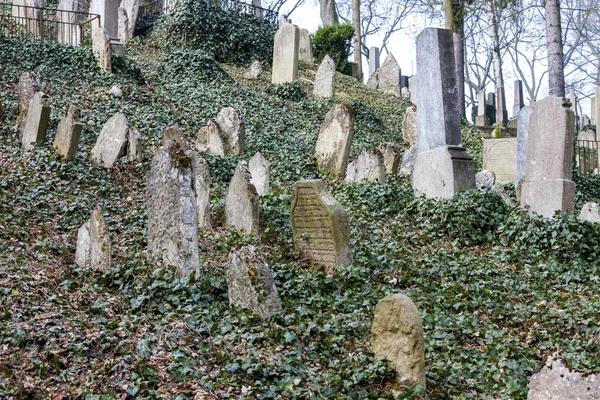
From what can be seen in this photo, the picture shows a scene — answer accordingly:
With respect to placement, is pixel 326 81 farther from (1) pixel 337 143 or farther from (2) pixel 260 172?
(2) pixel 260 172

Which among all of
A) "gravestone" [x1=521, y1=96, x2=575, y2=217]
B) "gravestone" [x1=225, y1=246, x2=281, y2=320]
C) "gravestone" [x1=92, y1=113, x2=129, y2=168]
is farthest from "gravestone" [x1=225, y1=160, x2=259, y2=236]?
"gravestone" [x1=521, y1=96, x2=575, y2=217]

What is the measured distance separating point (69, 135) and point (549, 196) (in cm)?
704

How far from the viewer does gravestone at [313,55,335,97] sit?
1973cm

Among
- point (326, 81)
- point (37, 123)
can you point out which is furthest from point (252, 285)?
point (326, 81)

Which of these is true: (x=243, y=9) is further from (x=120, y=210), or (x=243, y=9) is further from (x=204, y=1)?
(x=120, y=210)

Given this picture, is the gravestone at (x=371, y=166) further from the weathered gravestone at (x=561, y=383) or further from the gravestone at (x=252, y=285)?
the weathered gravestone at (x=561, y=383)

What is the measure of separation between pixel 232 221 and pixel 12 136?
4789mm

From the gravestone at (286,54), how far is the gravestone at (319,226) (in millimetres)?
12222

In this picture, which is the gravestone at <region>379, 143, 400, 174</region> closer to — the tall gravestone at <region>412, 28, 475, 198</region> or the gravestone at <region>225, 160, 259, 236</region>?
the tall gravestone at <region>412, 28, 475, 198</region>

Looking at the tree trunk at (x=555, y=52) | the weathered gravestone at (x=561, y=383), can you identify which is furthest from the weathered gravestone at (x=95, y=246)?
the tree trunk at (x=555, y=52)

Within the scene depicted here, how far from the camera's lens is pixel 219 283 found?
6.34 metres

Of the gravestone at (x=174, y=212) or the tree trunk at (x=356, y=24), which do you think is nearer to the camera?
the gravestone at (x=174, y=212)

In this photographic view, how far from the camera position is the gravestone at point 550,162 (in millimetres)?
10352

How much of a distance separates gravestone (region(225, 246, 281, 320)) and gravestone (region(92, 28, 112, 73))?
12016mm
